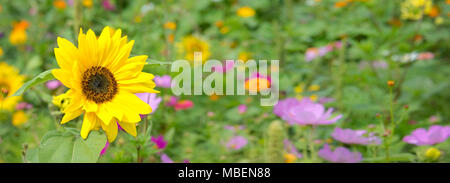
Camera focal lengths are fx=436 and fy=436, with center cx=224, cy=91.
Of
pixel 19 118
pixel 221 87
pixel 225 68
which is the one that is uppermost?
pixel 225 68

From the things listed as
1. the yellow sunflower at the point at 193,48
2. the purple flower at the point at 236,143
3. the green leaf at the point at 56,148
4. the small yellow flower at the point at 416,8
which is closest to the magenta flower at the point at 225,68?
the yellow sunflower at the point at 193,48

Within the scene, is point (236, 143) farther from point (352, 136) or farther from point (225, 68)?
point (225, 68)

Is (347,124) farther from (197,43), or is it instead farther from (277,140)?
(197,43)

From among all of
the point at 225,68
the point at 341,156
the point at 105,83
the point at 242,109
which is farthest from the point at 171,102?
the point at 105,83

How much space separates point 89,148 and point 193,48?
4.14ft

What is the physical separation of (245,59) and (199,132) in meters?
0.53

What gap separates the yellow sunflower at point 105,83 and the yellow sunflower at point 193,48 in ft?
3.77

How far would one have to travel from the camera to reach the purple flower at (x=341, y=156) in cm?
89

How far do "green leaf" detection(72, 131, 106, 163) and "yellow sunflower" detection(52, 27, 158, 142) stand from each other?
14mm

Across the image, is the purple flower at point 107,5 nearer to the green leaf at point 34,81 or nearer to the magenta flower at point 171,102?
the magenta flower at point 171,102

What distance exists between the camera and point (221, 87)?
149 cm

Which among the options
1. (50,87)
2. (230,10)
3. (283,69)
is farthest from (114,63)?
(230,10)

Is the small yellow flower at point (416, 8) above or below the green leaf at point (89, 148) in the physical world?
above

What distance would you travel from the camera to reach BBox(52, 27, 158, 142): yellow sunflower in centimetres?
57
